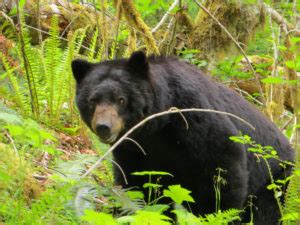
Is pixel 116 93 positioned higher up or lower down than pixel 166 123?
higher up

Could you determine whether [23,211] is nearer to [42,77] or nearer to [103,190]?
[103,190]

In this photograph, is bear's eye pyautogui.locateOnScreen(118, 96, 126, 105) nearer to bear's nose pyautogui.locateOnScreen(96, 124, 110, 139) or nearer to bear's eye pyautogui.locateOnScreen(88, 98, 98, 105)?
bear's eye pyautogui.locateOnScreen(88, 98, 98, 105)

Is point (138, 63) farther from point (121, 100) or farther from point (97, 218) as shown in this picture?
point (97, 218)

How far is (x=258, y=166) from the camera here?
638 centimetres

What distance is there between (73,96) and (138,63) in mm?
2447

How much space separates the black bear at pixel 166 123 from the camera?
528 centimetres

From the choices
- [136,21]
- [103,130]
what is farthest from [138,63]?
[136,21]

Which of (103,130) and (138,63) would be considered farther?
(138,63)

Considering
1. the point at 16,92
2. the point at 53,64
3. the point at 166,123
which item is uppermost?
the point at 53,64

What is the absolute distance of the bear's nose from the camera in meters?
4.90

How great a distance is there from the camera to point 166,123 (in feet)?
17.7

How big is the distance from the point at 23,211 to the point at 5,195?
0.16m

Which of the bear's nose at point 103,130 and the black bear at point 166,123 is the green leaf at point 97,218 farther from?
the black bear at point 166,123

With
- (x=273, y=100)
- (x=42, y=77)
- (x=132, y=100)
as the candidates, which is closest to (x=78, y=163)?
(x=132, y=100)
